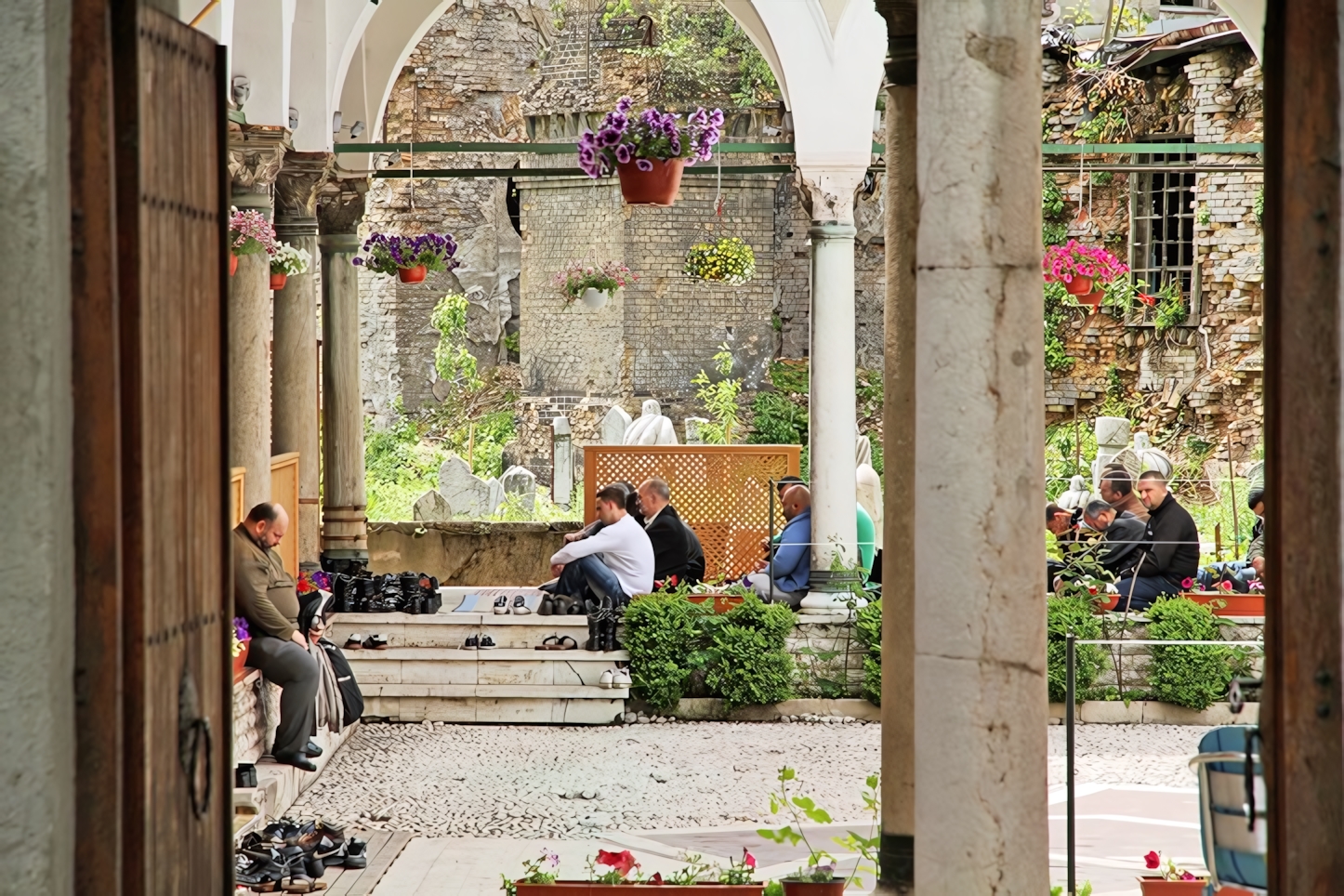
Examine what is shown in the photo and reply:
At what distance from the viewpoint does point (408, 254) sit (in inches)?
523

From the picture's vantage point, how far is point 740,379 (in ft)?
96.0

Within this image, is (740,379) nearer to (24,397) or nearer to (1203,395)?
(1203,395)

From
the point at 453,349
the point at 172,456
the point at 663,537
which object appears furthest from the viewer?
the point at 453,349

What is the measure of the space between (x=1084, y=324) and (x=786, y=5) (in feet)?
44.9

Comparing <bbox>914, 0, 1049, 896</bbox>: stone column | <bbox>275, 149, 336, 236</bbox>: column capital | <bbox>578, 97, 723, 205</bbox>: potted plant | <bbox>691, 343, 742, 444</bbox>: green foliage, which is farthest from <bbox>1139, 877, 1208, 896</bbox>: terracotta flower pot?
<bbox>691, 343, 742, 444</bbox>: green foliage

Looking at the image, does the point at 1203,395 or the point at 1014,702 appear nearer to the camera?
the point at 1014,702

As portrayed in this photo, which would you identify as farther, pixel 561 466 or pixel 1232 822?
pixel 561 466

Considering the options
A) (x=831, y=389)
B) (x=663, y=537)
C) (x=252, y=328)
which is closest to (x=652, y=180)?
(x=831, y=389)

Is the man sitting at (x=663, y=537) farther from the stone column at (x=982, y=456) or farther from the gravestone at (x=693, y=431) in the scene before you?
the gravestone at (x=693, y=431)

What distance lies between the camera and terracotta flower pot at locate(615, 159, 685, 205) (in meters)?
9.97

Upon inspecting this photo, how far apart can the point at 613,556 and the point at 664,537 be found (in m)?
0.71

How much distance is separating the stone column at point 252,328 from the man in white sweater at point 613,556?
223 cm

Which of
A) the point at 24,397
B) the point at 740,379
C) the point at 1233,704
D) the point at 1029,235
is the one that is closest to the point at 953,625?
the point at 1233,704

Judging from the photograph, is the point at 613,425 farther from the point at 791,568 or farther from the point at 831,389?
the point at 831,389
